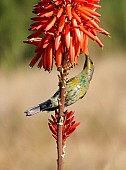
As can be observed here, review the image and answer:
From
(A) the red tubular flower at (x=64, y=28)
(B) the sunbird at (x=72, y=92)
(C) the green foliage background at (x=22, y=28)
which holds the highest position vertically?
(C) the green foliage background at (x=22, y=28)

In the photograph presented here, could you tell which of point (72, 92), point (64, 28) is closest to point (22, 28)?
point (72, 92)

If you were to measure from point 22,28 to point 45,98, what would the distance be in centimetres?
335

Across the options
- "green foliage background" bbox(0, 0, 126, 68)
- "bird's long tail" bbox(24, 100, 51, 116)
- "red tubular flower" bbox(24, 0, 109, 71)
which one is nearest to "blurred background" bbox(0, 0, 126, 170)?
"green foliage background" bbox(0, 0, 126, 68)

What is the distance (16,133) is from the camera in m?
10.2

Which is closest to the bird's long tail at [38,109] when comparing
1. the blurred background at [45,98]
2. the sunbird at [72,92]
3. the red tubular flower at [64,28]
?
the sunbird at [72,92]

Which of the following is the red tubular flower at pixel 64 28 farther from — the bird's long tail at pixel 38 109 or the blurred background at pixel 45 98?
the blurred background at pixel 45 98

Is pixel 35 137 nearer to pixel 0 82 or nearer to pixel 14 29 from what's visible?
pixel 0 82

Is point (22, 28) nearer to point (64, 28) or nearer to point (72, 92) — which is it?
point (72, 92)

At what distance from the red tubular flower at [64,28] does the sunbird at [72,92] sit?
0.55m

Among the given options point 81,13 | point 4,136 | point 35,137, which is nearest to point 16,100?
point 35,137

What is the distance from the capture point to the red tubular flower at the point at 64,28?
371 centimetres

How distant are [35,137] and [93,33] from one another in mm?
6695

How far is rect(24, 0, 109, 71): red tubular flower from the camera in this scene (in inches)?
146

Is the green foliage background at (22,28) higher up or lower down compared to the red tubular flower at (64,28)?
higher up
